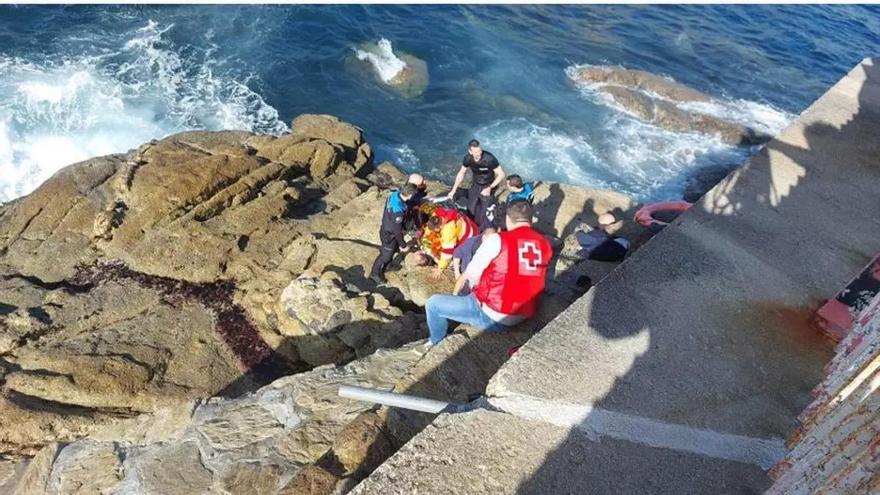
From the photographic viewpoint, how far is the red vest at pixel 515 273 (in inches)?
198

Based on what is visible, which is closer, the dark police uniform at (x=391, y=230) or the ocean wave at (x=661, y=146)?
the dark police uniform at (x=391, y=230)

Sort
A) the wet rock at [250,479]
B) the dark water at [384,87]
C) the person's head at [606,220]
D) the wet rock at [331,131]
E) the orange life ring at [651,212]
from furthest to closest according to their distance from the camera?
the dark water at [384,87], the wet rock at [331,131], the orange life ring at [651,212], the person's head at [606,220], the wet rock at [250,479]

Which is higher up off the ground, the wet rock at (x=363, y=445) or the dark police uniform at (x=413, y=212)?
the wet rock at (x=363, y=445)

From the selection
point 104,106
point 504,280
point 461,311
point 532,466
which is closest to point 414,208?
point 461,311

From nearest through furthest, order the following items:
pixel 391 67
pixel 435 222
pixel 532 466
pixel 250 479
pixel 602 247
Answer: pixel 532 466 < pixel 250 479 < pixel 602 247 < pixel 435 222 < pixel 391 67

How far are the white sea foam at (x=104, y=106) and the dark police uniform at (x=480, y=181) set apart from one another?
370 inches

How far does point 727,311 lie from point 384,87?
1572 cm

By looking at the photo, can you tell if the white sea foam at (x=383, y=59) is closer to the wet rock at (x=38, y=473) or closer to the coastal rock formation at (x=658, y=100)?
the coastal rock formation at (x=658, y=100)

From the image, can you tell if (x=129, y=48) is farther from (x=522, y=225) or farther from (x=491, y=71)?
(x=522, y=225)

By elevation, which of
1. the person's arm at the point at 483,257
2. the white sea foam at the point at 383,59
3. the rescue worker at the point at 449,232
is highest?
the person's arm at the point at 483,257

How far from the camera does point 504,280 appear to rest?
16.8 ft

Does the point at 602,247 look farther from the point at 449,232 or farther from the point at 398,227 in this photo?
the point at 398,227

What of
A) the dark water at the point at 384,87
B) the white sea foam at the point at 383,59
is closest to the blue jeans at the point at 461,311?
the dark water at the point at 384,87

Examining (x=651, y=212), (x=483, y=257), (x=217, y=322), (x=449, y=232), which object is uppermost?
(x=483, y=257)
